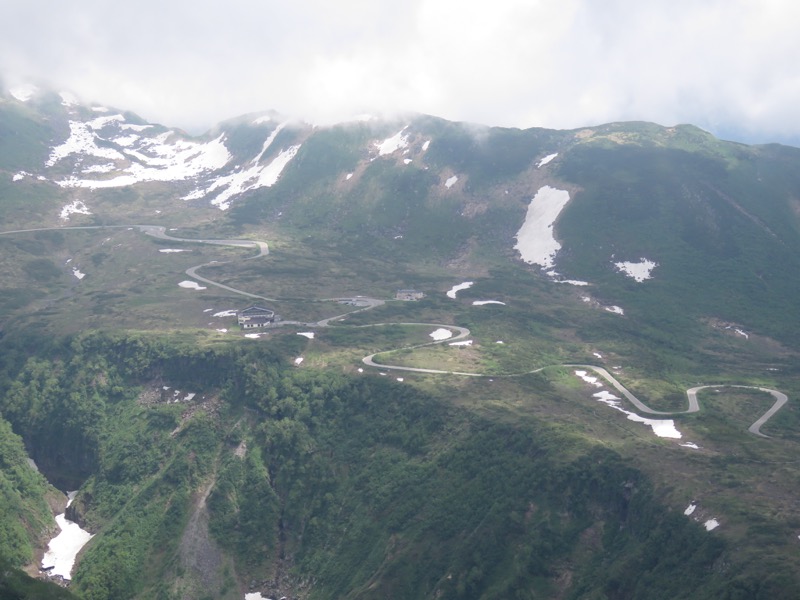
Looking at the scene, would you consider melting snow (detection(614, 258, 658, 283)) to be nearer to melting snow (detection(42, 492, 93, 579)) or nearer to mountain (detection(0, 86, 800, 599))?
mountain (detection(0, 86, 800, 599))

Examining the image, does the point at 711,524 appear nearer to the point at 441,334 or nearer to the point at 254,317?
the point at 441,334

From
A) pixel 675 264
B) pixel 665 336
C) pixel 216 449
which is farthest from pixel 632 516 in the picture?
pixel 675 264

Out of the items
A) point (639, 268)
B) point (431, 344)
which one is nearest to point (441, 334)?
point (431, 344)

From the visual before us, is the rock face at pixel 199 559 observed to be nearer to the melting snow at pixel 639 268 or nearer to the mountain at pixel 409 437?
the mountain at pixel 409 437

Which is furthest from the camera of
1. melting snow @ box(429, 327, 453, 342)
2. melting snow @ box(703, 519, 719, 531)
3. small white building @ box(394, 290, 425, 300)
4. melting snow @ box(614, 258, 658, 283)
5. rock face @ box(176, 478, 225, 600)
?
melting snow @ box(614, 258, 658, 283)

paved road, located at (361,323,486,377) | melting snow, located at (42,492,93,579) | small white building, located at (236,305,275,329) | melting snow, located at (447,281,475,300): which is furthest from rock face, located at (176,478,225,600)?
melting snow, located at (447,281,475,300)

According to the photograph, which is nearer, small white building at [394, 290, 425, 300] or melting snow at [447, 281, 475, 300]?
small white building at [394, 290, 425, 300]
